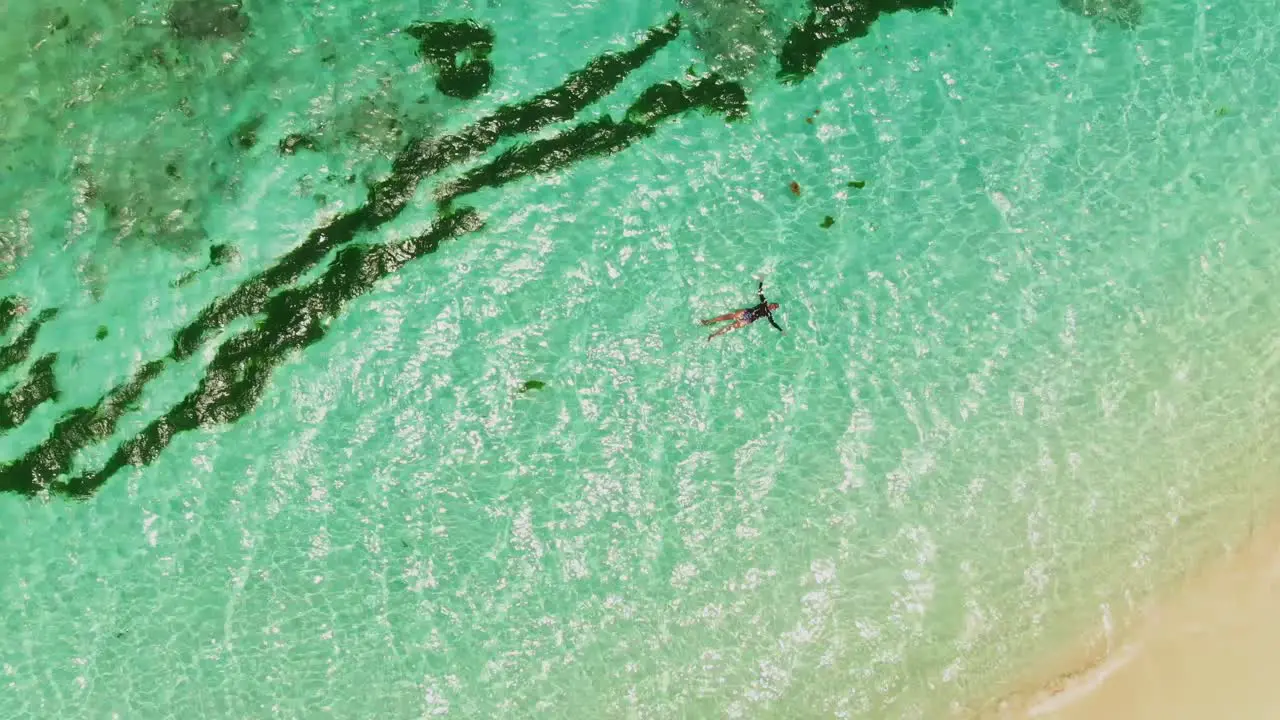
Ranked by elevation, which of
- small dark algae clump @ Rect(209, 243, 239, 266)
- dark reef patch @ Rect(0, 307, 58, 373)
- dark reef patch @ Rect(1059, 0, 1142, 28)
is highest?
dark reef patch @ Rect(1059, 0, 1142, 28)

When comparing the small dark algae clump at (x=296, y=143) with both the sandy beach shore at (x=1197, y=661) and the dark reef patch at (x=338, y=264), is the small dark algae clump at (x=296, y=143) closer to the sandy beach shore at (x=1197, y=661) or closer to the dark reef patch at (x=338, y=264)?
the dark reef patch at (x=338, y=264)

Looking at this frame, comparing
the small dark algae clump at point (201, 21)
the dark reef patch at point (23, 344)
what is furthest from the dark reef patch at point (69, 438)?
the small dark algae clump at point (201, 21)

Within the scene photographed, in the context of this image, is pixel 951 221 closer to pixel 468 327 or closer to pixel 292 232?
pixel 468 327

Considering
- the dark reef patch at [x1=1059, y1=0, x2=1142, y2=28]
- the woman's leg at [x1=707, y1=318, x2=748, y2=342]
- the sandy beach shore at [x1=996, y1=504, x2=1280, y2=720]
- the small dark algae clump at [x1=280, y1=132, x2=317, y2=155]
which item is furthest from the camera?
the dark reef patch at [x1=1059, y1=0, x2=1142, y2=28]

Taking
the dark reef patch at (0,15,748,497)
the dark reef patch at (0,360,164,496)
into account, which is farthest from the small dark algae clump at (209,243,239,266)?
the dark reef patch at (0,360,164,496)

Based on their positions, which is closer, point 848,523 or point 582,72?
point 848,523

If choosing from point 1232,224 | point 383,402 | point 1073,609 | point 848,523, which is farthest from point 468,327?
point 1232,224

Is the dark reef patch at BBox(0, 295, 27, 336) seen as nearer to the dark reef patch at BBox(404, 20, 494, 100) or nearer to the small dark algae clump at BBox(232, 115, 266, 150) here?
the small dark algae clump at BBox(232, 115, 266, 150)
